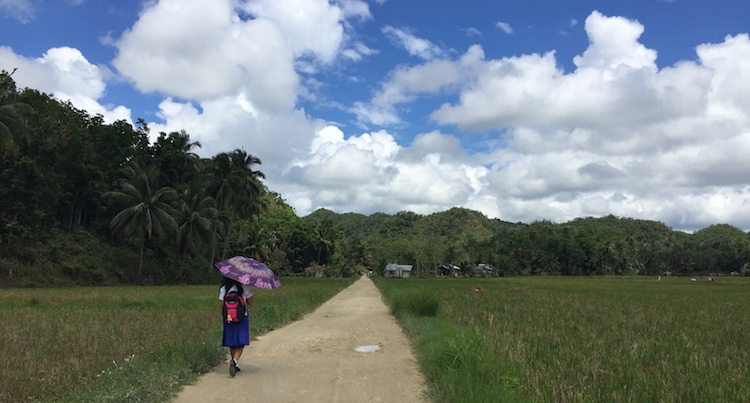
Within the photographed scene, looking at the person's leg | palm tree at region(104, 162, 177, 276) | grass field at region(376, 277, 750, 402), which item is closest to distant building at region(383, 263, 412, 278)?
palm tree at region(104, 162, 177, 276)

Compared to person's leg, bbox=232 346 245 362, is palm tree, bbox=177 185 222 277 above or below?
above

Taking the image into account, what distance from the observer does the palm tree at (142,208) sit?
3909cm

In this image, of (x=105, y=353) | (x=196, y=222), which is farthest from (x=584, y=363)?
(x=196, y=222)

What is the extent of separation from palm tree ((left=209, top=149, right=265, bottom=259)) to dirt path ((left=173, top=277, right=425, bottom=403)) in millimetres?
39792

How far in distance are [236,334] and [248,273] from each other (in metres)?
1.01

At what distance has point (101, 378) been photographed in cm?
604

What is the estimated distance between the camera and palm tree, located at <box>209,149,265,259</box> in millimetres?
49500

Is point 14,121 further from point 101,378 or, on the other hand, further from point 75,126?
point 101,378

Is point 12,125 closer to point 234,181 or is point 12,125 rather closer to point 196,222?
point 196,222

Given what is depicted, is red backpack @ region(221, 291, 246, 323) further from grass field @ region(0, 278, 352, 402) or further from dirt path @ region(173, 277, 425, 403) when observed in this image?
grass field @ region(0, 278, 352, 402)

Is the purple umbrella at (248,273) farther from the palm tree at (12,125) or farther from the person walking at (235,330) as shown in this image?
the palm tree at (12,125)

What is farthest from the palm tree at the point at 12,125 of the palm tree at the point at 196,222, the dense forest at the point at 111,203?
the palm tree at the point at 196,222

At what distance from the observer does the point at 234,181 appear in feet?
163

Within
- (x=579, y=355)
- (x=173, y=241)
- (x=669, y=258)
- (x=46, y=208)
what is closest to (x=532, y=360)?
(x=579, y=355)
